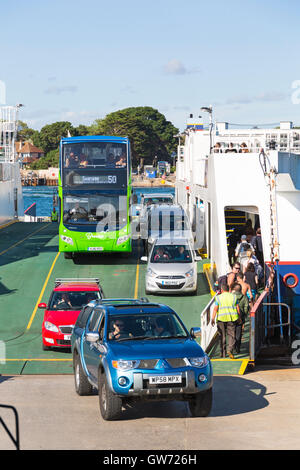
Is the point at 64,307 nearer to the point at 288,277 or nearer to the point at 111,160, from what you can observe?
the point at 288,277

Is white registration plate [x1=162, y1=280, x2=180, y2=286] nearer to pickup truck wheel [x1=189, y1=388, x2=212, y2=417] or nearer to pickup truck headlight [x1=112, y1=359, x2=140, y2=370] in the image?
pickup truck wheel [x1=189, y1=388, x2=212, y2=417]

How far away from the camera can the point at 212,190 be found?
80.2 feet

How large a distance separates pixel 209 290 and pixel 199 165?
1257 centimetres

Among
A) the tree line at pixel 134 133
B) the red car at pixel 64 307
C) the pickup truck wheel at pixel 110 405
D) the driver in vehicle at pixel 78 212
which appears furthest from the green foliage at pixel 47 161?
the pickup truck wheel at pixel 110 405

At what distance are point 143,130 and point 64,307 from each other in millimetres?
159098

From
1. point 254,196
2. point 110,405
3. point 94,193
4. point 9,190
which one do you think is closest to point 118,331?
point 110,405

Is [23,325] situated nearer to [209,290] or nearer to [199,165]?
[209,290]

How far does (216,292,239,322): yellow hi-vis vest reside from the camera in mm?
15242

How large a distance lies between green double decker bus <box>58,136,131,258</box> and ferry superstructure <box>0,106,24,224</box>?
19.0 meters

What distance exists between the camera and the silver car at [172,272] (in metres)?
22.5

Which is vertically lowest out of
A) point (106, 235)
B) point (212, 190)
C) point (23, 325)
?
point (23, 325)

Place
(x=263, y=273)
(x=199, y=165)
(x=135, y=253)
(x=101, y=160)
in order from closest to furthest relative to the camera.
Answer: (x=263, y=273), (x=101, y=160), (x=135, y=253), (x=199, y=165)

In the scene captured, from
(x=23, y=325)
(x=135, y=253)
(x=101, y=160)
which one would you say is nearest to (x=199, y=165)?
(x=135, y=253)

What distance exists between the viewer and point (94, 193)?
1073 inches
